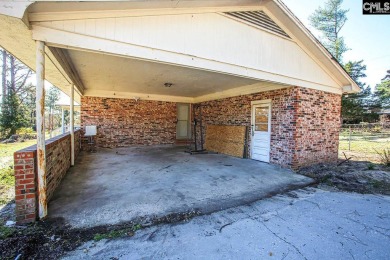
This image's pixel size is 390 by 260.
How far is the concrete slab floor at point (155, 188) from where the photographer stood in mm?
2820

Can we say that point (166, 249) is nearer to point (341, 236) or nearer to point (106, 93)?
point (341, 236)

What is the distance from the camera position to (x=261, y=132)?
6.56 m

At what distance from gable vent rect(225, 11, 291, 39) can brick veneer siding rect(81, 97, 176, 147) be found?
20.7 feet

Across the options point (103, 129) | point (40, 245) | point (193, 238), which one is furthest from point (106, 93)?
point (193, 238)

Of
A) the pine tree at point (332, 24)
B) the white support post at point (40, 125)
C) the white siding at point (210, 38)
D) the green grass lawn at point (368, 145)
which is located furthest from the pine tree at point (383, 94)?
the white support post at point (40, 125)

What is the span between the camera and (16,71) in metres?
16.8

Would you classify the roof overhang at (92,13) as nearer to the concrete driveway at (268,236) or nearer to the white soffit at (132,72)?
the white soffit at (132,72)

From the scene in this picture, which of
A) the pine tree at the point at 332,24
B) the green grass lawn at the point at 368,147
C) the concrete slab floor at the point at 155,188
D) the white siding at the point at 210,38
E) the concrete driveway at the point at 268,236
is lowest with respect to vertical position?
the concrete driveway at the point at 268,236

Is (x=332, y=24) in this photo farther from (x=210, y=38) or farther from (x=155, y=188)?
(x=155, y=188)

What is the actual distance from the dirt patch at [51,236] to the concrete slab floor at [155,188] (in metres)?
0.14

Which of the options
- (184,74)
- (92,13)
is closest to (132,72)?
(184,74)

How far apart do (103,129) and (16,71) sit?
15260mm

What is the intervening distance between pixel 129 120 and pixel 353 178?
8.59 m

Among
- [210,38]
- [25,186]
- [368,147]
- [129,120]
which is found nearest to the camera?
[25,186]
